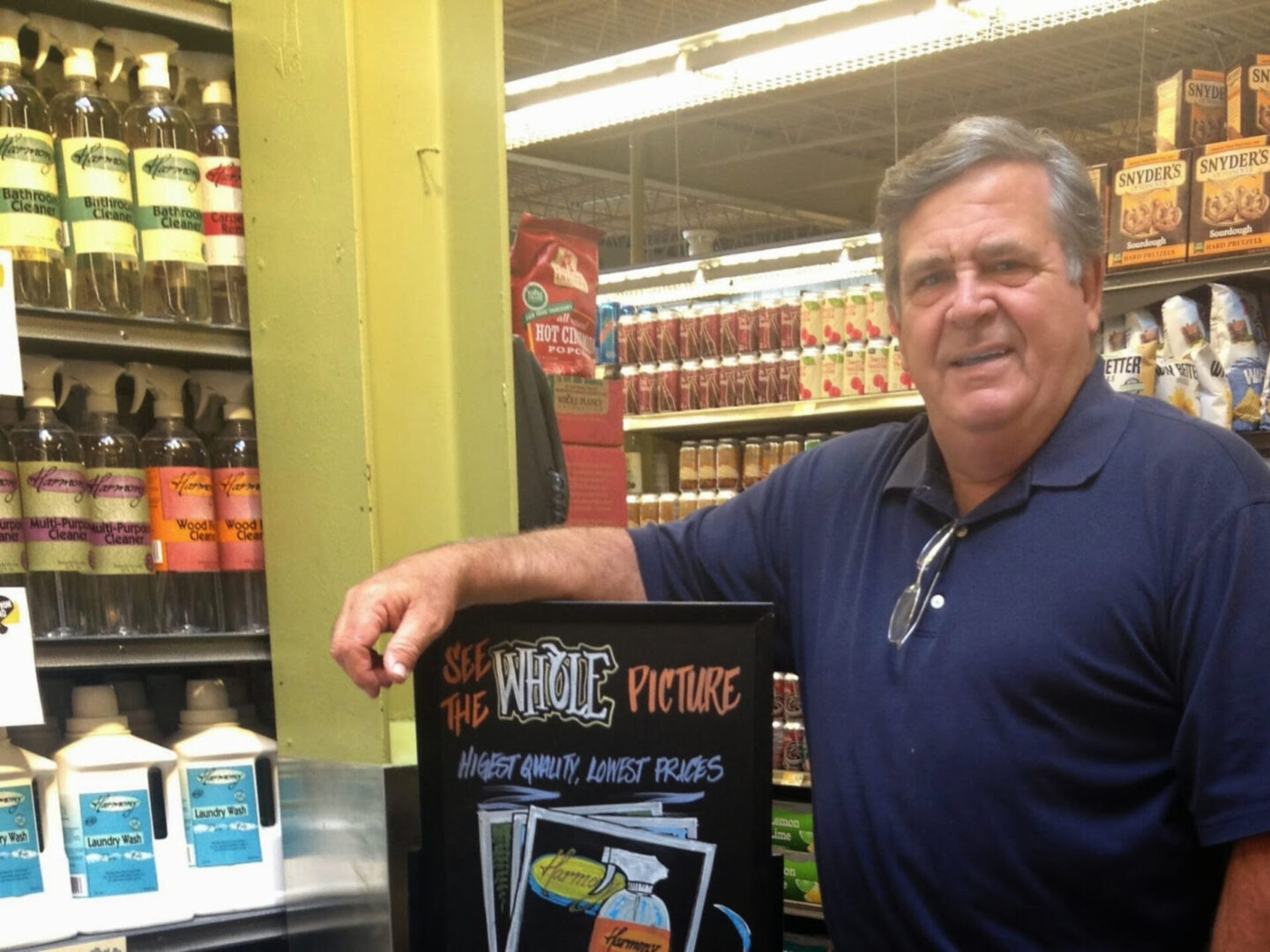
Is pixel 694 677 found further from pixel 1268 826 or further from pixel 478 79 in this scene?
pixel 478 79

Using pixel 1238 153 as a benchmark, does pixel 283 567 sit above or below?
below

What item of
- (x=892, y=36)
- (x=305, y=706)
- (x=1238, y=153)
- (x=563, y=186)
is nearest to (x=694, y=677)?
(x=305, y=706)

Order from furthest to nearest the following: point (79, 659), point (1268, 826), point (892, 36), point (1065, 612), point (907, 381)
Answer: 1. point (907, 381)
2. point (892, 36)
3. point (79, 659)
4. point (1065, 612)
5. point (1268, 826)

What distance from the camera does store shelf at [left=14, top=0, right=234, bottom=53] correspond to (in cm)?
213

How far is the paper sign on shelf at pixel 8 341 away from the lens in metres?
1.91

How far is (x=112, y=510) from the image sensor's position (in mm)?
2123

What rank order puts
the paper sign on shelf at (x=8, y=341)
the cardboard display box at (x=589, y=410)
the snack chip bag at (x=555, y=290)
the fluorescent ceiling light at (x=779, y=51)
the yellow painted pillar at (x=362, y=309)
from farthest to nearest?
the fluorescent ceiling light at (x=779, y=51), the cardboard display box at (x=589, y=410), the snack chip bag at (x=555, y=290), the yellow painted pillar at (x=362, y=309), the paper sign on shelf at (x=8, y=341)

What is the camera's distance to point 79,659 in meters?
2.02

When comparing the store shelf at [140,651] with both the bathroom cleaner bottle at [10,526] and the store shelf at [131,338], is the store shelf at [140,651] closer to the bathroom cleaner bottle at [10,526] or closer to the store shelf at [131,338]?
the bathroom cleaner bottle at [10,526]

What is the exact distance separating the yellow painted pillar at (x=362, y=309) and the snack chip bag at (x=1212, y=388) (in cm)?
265

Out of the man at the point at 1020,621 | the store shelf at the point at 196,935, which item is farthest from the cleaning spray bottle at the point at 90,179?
the store shelf at the point at 196,935

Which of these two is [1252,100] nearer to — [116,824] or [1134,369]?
[1134,369]

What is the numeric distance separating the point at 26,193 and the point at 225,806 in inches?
42.7

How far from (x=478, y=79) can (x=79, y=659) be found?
1.22 meters
